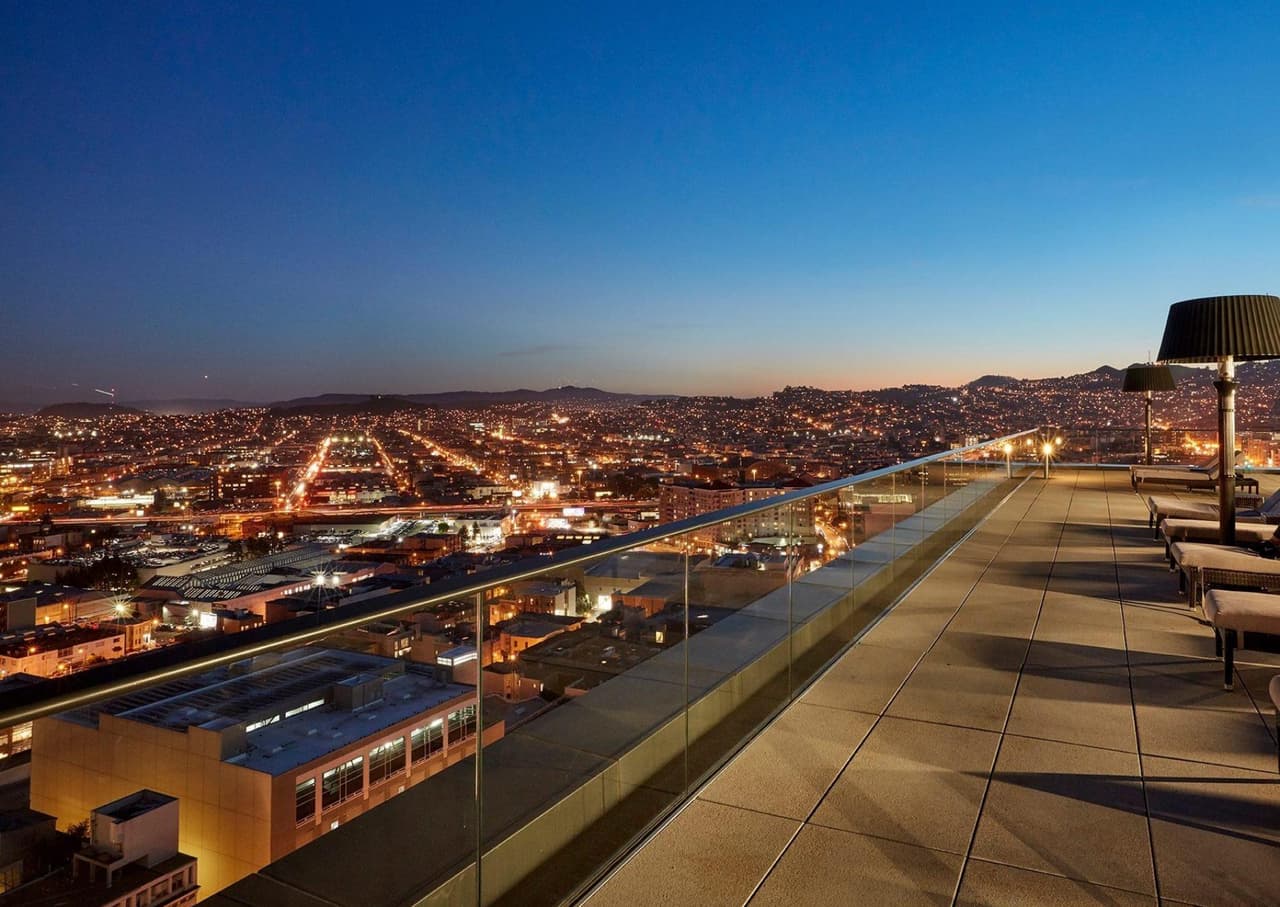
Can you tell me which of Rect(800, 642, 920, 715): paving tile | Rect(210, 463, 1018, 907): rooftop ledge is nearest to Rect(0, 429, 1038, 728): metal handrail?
Rect(210, 463, 1018, 907): rooftop ledge

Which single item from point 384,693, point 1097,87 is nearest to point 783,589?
point 384,693

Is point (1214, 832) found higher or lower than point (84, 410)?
lower

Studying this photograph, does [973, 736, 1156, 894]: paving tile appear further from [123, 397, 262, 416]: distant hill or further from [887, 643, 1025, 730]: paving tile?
[123, 397, 262, 416]: distant hill

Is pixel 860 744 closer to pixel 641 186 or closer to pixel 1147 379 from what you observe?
pixel 1147 379

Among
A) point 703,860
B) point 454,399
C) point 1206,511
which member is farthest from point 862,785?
point 454,399

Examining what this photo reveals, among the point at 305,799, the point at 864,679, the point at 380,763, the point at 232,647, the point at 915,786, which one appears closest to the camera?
the point at 232,647

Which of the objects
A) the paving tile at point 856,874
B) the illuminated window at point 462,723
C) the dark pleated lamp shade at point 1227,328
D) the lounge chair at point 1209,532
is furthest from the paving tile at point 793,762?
the lounge chair at point 1209,532
